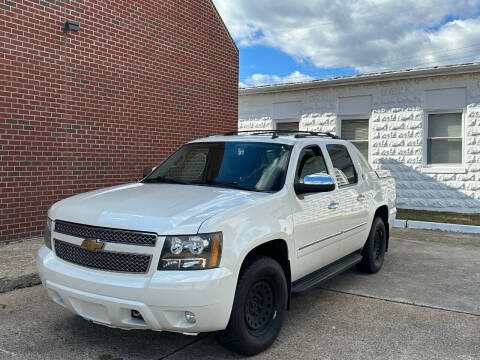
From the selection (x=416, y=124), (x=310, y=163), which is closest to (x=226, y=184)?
(x=310, y=163)

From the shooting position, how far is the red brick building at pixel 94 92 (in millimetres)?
6902

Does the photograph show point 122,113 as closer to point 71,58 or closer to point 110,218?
point 71,58

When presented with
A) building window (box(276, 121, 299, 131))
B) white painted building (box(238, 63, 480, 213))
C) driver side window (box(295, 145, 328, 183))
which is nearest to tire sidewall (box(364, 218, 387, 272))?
driver side window (box(295, 145, 328, 183))

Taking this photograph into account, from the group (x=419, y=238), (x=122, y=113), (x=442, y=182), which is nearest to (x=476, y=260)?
(x=419, y=238)

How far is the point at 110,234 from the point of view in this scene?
10.8ft

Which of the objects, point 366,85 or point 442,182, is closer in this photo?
point 442,182

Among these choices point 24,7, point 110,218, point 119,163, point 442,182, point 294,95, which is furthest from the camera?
point 294,95

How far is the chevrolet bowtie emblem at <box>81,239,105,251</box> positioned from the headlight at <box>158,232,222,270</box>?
1.66 ft

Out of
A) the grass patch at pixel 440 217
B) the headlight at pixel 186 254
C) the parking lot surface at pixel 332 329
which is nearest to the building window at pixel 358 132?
the grass patch at pixel 440 217

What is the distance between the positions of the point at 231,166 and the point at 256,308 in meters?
1.46

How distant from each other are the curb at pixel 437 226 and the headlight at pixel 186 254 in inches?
317

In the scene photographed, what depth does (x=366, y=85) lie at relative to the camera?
12.8 metres

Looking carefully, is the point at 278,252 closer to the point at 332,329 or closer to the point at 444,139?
the point at 332,329

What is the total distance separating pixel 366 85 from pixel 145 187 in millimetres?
9961
